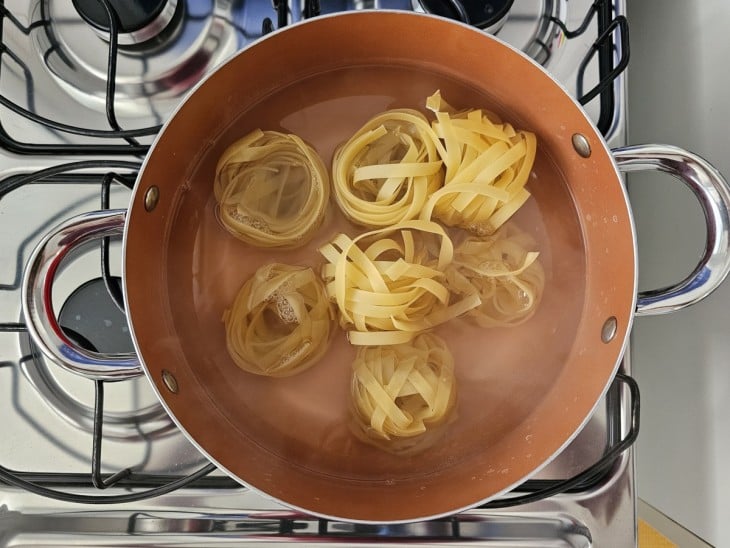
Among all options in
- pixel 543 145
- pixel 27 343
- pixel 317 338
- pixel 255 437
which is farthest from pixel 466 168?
pixel 27 343

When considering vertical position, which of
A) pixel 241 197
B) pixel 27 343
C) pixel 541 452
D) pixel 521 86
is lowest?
pixel 541 452

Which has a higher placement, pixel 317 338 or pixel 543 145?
pixel 543 145

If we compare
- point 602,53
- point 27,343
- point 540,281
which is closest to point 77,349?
point 27,343

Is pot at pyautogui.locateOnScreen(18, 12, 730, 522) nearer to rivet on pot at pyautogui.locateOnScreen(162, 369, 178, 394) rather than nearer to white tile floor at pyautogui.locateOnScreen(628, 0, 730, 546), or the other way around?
rivet on pot at pyautogui.locateOnScreen(162, 369, 178, 394)

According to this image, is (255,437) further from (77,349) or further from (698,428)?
(698,428)

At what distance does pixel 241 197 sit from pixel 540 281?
1.12 feet

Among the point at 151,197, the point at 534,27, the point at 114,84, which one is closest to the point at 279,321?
the point at 151,197

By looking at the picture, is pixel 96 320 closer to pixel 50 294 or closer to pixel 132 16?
pixel 50 294

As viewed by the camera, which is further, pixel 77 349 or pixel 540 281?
pixel 540 281

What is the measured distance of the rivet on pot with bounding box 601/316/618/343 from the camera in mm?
595

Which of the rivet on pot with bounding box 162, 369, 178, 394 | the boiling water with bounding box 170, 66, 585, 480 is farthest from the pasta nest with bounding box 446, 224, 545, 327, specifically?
the rivet on pot with bounding box 162, 369, 178, 394

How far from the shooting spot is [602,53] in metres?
0.63

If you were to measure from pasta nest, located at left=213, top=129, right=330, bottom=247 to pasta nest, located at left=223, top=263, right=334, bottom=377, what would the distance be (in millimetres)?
43

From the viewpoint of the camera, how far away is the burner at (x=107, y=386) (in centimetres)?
64
